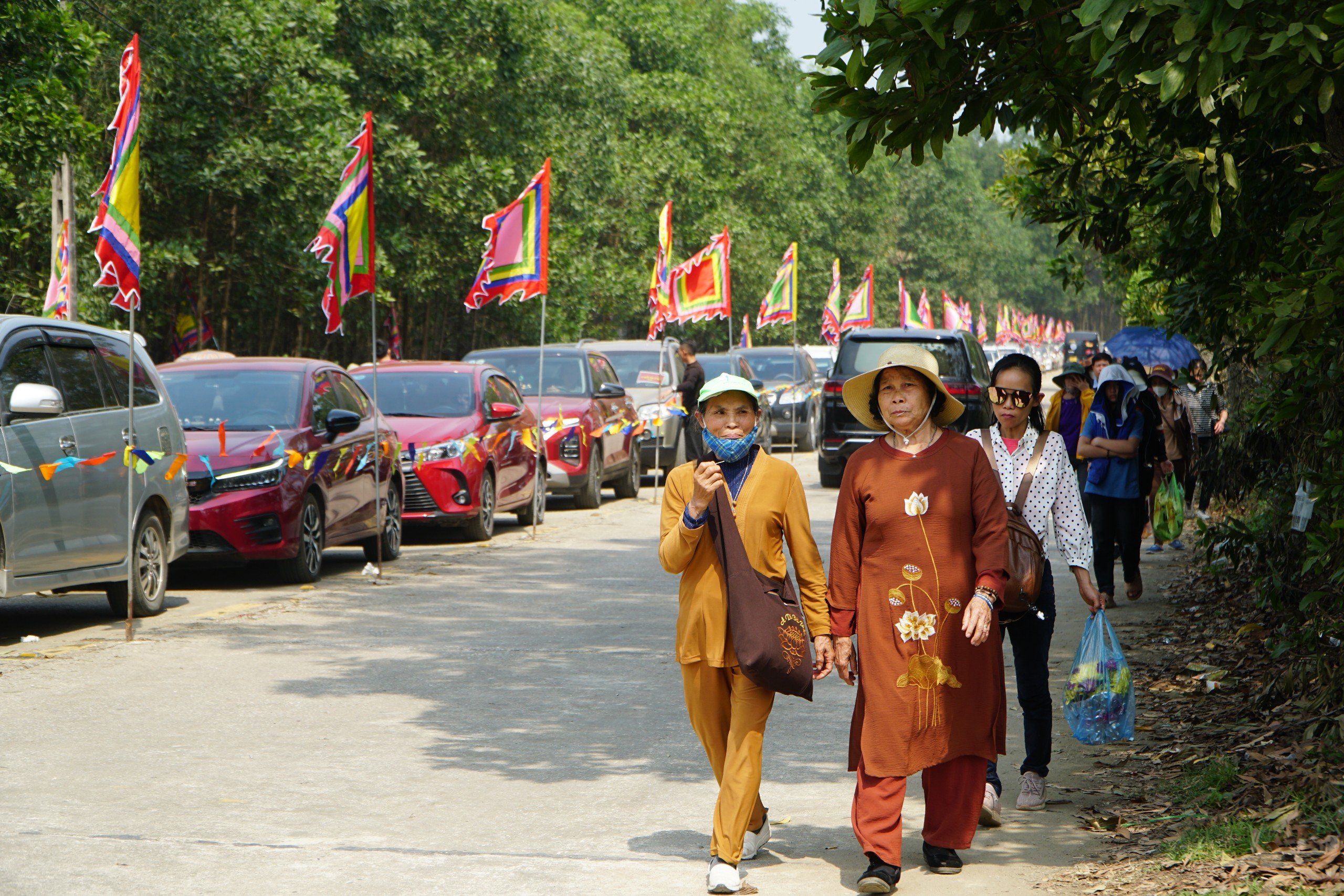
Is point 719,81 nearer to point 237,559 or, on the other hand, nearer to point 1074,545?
point 237,559

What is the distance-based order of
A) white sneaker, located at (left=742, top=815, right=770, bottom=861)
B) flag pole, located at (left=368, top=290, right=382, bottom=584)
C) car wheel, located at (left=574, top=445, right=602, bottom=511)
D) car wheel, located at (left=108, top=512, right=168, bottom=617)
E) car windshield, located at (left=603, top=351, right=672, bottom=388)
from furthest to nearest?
car windshield, located at (left=603, top=351, right=672, bottom=388) → car wheel, located at (left=574, top=445, right=602, bottom=511) → flag pole, located at (left=368, top=290, right=382, bottom=584) → car wheel, located at (left=108, top=512, right=168, bottom=617) → white sneaker, located at (left=742, top=815, right=770, bottom=861)

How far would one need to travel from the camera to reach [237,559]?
12.2 metres

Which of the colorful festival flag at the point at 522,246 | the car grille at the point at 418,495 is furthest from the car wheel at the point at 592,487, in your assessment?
the car grille at the point at 418,495

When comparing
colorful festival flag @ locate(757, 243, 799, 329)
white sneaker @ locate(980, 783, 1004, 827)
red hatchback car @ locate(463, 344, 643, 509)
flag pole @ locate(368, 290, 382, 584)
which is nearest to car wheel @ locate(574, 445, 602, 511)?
red hatchback car @ locate(463, 344, 643, 509)

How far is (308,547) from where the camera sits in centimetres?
1262

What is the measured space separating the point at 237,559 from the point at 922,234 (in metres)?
88.2

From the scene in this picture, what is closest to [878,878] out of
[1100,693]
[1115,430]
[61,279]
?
[1100,693]

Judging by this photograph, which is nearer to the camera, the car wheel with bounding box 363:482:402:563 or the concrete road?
Answer: the concrete road

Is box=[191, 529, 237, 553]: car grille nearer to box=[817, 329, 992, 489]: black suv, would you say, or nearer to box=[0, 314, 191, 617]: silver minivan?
box=[0, 314, 191, 617]: silver minivan

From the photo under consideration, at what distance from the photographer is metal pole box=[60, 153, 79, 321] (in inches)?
787

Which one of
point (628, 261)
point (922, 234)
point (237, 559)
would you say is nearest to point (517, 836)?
point (237, 559)

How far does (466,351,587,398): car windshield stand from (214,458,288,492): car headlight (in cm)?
774

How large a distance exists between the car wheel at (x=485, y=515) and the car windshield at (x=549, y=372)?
3771 mm

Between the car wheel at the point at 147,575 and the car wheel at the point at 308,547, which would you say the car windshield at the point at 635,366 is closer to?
the car wheel at the point at 308,547
